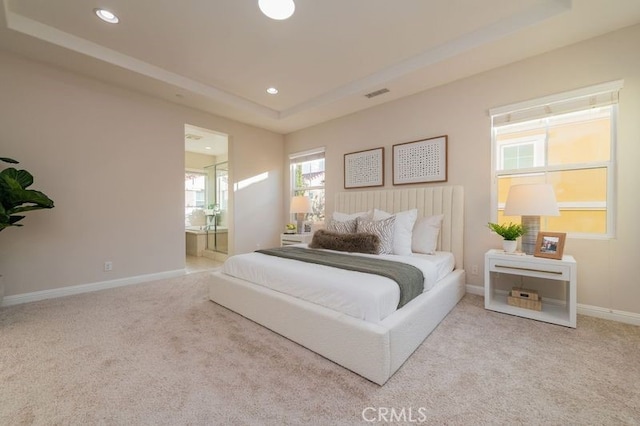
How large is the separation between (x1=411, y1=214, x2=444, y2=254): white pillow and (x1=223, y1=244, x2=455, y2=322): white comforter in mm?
237

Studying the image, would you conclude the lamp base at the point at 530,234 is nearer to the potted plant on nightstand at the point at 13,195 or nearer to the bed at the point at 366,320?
the bed at the point at 366,320

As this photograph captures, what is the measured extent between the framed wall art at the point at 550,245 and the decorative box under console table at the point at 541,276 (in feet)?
0.23

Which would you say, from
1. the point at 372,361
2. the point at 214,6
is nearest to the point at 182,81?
the point at 214,6

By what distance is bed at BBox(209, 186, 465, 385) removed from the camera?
1.60m

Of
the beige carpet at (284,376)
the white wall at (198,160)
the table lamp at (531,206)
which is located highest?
the white wall at (198,160)

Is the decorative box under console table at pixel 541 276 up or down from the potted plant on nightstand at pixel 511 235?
down

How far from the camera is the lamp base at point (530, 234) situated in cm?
264

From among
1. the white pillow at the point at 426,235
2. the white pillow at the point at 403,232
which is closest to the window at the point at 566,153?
the white pillow at the point at 426,235

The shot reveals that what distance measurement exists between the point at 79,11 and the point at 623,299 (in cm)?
551

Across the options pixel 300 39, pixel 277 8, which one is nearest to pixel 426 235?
pixel 300 39

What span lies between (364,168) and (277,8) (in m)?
2.49

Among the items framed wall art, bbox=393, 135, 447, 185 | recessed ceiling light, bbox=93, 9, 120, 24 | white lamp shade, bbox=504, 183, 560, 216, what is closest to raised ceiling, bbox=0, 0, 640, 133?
recessed ceiling light, bbox=93, 9, 120, 24

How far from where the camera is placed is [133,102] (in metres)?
3.61

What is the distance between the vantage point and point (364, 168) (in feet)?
13.9
